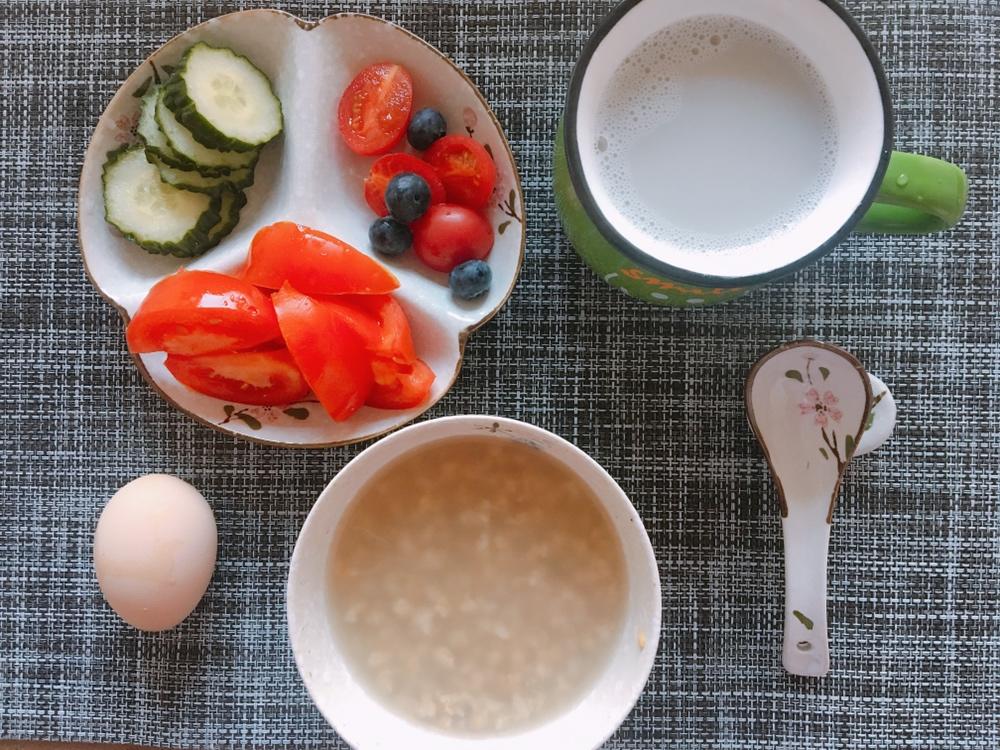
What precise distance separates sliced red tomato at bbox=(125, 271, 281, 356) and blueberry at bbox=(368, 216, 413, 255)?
14 cm

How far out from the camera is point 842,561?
41.6 inches

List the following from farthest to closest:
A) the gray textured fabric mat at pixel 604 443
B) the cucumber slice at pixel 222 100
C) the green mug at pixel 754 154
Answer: the gray textured fabric mat at pixel 604 443
the cucumber slice at pixel 222 100
the green mug at pixel 754 154

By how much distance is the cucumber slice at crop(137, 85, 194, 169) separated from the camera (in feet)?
3.12

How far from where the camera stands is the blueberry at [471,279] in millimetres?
953

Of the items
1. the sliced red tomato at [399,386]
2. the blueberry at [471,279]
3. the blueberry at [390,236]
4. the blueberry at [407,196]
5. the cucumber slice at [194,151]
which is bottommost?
the sliced red tomato at [399,386]

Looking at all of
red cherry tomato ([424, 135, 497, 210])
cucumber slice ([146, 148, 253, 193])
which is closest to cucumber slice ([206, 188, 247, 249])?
cucumber slice ([146, 148, 253, 193])

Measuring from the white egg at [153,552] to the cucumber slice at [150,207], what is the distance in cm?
28

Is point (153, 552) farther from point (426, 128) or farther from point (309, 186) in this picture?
point (426, 128)

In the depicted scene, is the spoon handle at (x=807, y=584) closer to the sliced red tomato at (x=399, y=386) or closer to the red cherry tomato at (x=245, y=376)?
the sliced red tomato at (x=399, y=386)

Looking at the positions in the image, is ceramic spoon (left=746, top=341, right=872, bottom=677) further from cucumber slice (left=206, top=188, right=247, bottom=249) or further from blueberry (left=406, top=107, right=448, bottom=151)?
cucumber slice (left=206, top=188, right=247, bottom=249)

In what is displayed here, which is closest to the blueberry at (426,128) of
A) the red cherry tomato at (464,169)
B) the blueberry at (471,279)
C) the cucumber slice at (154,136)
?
the red cherry tomato at (464,169)

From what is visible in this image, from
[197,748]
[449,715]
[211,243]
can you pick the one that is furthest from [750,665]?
[211,243]

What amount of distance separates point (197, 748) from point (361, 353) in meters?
0.54

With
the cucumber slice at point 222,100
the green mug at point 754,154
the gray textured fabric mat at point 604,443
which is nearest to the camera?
the green mug at point 754,154
